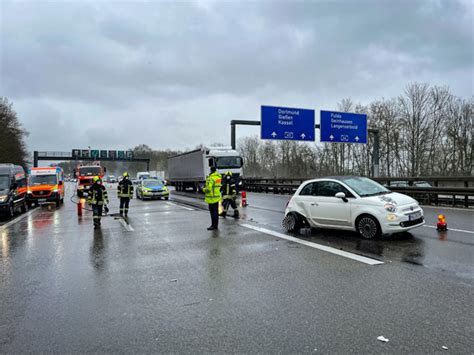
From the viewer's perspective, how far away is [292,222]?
30.5 feet

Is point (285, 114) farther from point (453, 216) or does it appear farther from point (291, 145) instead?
point (291, 145)

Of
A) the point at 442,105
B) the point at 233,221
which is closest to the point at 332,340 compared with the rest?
the point at 233,221

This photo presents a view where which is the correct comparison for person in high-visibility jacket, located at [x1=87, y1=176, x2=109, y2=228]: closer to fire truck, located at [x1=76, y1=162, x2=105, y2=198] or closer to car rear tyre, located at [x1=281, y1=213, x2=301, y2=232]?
car rear tyre, located at [x1=281, y1=213, x2=301, y2=232]

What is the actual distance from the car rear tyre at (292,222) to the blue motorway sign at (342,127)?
1512 centimetres

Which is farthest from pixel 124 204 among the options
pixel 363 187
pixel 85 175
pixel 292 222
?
pixel 85 175

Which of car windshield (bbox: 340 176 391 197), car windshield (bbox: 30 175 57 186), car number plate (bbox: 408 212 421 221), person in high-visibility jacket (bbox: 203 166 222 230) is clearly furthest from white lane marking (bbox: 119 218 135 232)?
car windshield (bbox: 30 175 57 186)

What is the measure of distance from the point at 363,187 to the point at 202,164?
21491mm

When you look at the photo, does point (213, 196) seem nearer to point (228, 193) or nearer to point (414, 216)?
point (228, 193)

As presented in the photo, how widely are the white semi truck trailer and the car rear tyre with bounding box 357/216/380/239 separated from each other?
53.7 feet

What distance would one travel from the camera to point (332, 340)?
3.31m

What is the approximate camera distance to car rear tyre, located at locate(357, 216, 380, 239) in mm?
7762

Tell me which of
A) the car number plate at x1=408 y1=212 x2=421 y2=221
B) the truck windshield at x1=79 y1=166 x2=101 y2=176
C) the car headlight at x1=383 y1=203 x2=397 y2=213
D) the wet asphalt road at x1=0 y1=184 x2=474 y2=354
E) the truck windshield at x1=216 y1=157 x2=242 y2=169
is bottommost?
the wet asphalt road at x1=0 y1=184 x2=474 y2=354

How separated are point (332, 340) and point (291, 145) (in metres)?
70.2

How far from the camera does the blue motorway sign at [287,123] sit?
23.0 meters
